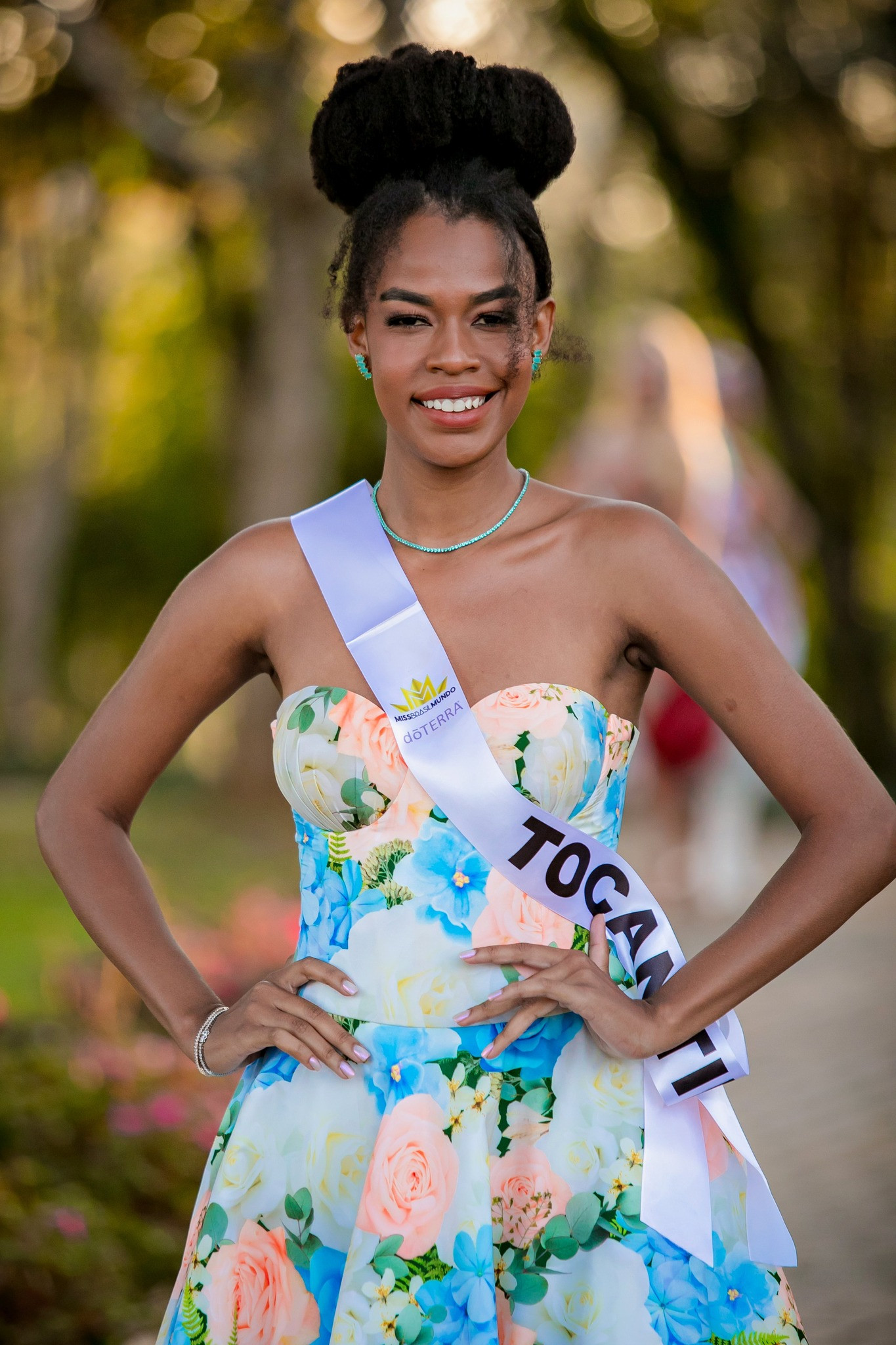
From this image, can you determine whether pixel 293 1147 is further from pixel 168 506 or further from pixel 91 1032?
pixel 168 506

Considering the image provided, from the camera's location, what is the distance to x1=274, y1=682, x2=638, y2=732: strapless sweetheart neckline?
2.07 metres

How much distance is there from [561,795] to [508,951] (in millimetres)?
216

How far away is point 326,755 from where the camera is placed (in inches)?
81.5

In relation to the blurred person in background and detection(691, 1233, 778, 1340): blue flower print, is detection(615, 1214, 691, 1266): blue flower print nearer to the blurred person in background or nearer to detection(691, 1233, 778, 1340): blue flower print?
detection(691, 1233, 778, 1340): blue flower print

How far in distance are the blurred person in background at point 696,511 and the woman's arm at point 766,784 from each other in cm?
462

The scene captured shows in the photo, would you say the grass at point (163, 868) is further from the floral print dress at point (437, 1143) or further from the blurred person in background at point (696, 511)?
the floral print dress at point (437, 1143)

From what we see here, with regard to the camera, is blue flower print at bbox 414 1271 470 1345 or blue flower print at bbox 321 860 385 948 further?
blue flower print at bbox 321 860 385 948

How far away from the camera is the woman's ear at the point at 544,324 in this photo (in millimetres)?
2242

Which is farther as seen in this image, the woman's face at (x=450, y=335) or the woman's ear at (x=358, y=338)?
the woman's ear at (x=358, y=338)

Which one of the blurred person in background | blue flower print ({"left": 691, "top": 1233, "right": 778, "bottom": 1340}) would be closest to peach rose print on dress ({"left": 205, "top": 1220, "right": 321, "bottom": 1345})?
blue flower print ({"left": 691, "top": 1233, "right": 778, "bottom": 1340})

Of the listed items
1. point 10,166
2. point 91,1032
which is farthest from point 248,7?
point 91,1032

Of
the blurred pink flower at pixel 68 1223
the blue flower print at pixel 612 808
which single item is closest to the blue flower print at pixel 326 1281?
the blue flower print at pixel 612 808

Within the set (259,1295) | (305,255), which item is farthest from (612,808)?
(305,255)

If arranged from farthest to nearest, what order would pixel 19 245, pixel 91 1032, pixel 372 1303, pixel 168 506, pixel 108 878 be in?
1. pixel 168 506
2. pixel 19 245
3. pixel 91 1032
4. pixel 108 878
5. pixel 372 1303
